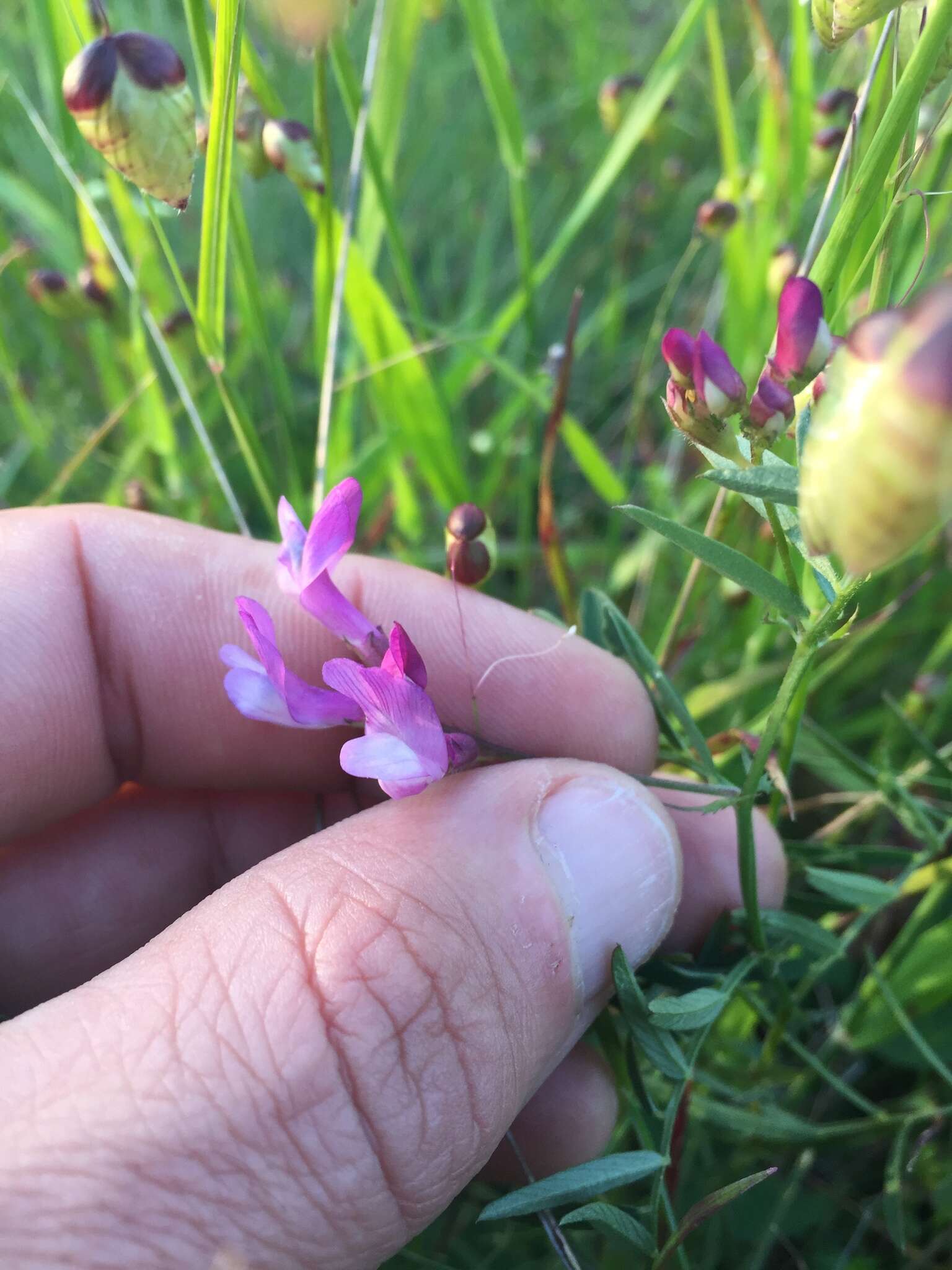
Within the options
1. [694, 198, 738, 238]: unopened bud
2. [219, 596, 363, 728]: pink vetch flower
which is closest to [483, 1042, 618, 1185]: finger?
[219, 596, 363, 728]: pink vetch flower

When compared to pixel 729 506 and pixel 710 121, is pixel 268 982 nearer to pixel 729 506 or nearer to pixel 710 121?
pixel 729 506

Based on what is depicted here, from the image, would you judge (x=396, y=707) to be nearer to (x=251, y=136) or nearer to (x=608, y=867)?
(x=608, y=867)

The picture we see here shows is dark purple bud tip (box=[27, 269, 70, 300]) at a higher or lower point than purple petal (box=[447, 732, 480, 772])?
higher

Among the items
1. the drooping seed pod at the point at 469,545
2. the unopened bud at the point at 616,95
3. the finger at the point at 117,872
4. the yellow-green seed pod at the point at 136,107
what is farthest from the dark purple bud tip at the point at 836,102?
the finger at the point at 117,872

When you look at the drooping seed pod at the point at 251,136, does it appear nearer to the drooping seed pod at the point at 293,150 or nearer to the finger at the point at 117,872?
the drooping seed pod at the point at 293,150

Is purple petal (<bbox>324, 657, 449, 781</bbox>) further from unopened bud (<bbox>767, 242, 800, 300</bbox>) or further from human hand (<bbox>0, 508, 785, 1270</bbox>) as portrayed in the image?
unopened bud (<bbox>767, 242, 800, 300</bbox>)

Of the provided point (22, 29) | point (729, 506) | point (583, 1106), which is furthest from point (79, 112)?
point (22, 29)

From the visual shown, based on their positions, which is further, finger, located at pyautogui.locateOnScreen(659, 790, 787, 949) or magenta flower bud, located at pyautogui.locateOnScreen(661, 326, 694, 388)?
finger, located at pyautogui.locateOnScreen(659, 790, 787, 949)
